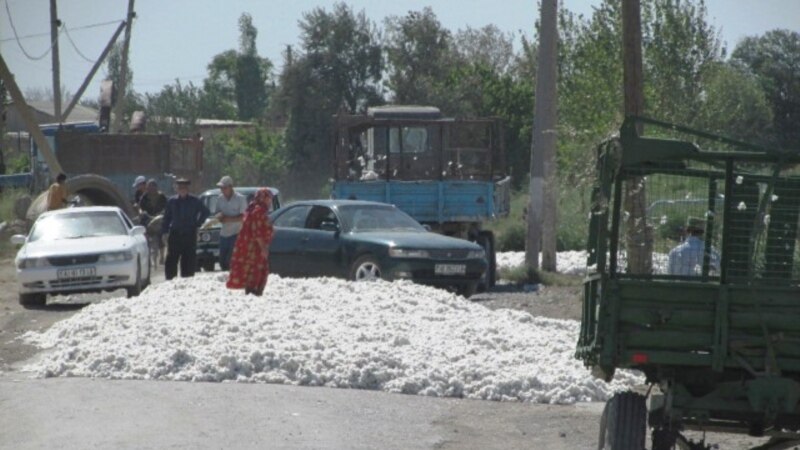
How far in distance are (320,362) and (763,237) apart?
5.85 metres

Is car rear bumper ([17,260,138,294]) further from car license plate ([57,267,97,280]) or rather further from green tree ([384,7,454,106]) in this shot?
green tree ([384,7,454,106])

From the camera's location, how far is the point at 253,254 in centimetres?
1856

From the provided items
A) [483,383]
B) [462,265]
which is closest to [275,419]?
[483,383]

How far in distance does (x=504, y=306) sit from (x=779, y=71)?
47.2 m

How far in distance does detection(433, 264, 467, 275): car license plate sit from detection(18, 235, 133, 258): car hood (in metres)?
4.37

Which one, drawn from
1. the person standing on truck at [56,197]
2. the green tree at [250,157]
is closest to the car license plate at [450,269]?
the person standing on truck at [56,197]

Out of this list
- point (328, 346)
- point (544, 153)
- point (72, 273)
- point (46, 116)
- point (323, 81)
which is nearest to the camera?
point (328, 346)

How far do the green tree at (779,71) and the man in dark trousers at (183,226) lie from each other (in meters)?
36.7

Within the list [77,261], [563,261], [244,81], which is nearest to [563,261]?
[563,261]

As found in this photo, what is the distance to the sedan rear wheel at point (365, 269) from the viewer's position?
2172 cm

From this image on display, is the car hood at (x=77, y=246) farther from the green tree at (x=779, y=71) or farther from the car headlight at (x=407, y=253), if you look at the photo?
the green tree at (x=779, y=71)

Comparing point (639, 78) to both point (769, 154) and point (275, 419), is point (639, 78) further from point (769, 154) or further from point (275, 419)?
point (769, 154)

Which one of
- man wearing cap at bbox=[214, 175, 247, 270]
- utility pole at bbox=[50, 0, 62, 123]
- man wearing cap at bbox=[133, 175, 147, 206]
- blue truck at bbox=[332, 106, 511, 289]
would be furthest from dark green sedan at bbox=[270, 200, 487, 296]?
utility pole at bbox=[50, 0, 62, 123]

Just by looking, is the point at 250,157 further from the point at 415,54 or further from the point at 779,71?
the point at 779,71
